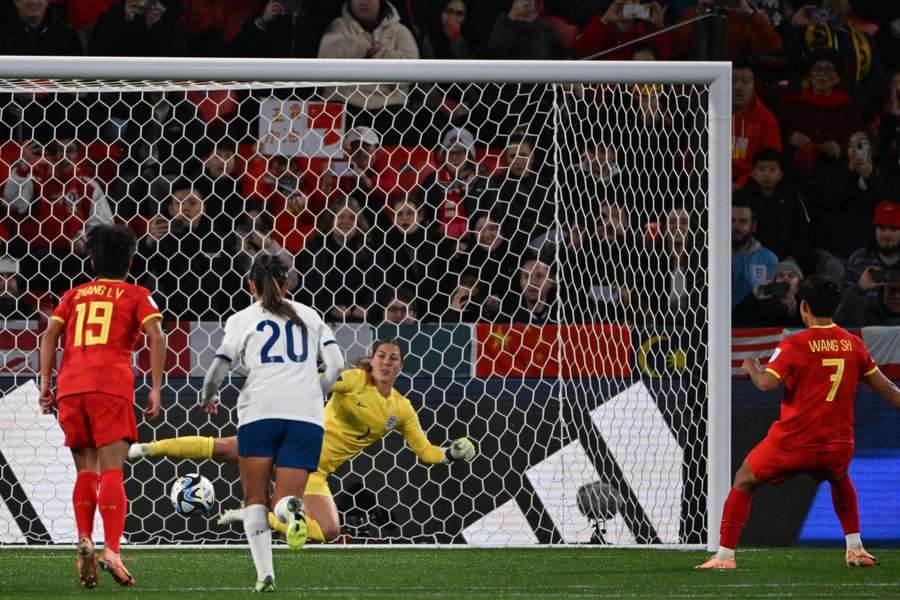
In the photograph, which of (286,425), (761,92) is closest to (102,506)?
(286,425)

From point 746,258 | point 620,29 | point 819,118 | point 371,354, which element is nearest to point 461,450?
point 371,354

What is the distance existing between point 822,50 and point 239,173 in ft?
17.5

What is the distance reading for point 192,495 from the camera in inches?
296

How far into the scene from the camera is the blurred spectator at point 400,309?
888 centimetres

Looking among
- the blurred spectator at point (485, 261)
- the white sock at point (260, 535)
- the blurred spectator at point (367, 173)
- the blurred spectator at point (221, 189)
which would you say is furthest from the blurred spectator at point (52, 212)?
the white sock at point (260, 535)

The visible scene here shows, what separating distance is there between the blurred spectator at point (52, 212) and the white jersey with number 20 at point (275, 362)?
11.4 ft

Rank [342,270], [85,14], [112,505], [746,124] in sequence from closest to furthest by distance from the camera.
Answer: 1. [112,505]
2. [342,270]
3. [85,14]
4. [746,124]

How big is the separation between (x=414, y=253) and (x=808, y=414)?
10.5 ft

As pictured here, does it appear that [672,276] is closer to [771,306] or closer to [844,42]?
[771,306]

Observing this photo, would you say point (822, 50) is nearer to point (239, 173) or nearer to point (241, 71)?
point (239, 173)

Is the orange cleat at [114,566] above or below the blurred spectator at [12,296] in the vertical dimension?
below

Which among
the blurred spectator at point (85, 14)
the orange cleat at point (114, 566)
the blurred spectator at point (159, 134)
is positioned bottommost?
the orange cleat at point (114, 566)

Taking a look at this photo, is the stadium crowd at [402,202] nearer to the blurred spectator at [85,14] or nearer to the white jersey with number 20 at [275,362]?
the blurred spectator at [85,14]

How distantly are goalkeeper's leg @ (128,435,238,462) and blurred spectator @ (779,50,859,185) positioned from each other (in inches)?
224
